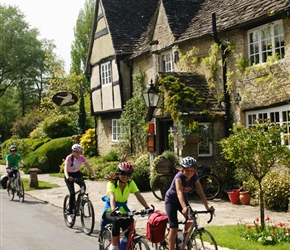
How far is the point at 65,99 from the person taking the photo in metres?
15.9

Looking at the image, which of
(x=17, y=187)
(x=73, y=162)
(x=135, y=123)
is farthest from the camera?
(x=135, y=123)

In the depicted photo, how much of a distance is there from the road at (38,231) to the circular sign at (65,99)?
160 inches

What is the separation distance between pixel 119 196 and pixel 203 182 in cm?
767

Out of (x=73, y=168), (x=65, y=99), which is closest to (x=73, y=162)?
(x=73, y=168)

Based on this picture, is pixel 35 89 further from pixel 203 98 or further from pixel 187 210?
pixel 187 210

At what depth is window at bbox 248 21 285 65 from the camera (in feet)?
44.3

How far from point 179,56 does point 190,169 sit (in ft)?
39.5

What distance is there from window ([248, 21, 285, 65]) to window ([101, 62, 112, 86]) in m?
10.6

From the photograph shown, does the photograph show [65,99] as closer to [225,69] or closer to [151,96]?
[151,96]

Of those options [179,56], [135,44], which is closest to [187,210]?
[179,56]

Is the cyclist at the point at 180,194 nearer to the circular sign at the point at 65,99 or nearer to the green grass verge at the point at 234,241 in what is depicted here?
the green grass verge at the point at 234,241

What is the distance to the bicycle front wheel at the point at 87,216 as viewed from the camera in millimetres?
9258

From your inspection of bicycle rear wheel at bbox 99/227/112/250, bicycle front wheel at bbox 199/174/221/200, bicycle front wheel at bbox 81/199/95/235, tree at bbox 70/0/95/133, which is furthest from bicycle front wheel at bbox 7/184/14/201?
tree at bbox 70/0/95/133

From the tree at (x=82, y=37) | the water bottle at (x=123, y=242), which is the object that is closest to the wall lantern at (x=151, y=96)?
the water bottle at (x=123, y=242)
